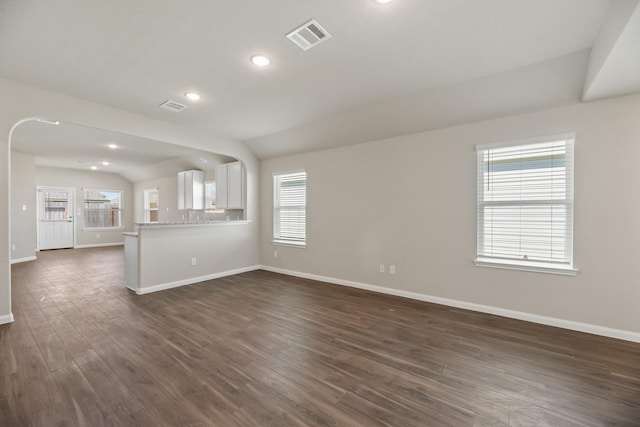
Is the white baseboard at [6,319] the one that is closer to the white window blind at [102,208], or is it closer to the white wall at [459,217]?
the white wall at [459,217]

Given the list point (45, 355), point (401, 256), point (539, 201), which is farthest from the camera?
point (401, 256)

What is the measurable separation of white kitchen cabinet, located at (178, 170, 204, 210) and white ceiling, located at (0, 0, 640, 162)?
11.0 ft

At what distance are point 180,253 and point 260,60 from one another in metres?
3.53

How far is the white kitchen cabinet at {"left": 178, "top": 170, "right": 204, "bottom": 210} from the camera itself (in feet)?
23.2

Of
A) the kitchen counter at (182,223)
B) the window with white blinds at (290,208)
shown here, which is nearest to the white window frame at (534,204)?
the window with white blinds at (290,208)

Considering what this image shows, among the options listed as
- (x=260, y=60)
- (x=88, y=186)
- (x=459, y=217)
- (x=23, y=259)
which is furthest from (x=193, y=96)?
(x=88, y=186)

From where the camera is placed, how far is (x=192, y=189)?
7043 millimetres

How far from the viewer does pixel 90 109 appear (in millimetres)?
3504

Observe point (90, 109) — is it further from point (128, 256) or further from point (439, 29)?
point (439, 29)

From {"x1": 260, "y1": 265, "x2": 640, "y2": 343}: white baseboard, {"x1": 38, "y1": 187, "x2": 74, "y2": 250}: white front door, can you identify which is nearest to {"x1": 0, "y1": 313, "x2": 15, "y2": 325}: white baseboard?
{"x1": 260, "y1": 265, "x2": 640, "y2": 343}: white baseboard

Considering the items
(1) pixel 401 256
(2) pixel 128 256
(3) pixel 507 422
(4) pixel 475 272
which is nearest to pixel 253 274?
(2) pixel 128 256

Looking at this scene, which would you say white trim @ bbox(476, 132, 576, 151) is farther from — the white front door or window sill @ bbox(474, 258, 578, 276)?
the white front door

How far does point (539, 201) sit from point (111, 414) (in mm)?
4341

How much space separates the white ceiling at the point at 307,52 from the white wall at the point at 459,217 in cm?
37
